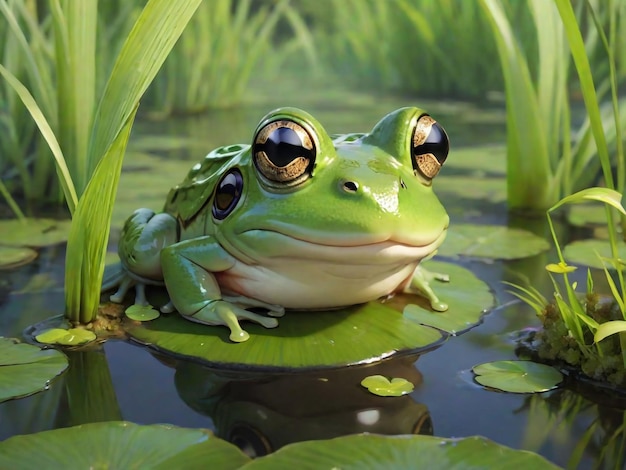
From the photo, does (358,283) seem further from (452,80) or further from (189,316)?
(452,80)

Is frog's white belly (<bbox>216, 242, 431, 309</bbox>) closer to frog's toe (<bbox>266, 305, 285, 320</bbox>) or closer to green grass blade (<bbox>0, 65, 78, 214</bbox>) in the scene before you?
frog's toe (<bbox>266, 305, 285, 320</bbox>)

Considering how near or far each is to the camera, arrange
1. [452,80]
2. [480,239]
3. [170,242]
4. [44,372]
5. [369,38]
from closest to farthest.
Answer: [44,372] → [170,242] → [480,239] → [452,80] → [369,38]

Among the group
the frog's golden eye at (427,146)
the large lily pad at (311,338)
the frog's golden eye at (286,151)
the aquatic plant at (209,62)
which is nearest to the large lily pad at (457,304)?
the large lily pad at (311,338)

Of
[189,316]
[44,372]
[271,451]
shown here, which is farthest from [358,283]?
[44,372]

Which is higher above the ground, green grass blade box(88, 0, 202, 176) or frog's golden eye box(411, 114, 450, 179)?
green grass blade box(88, 0, 202, 176)

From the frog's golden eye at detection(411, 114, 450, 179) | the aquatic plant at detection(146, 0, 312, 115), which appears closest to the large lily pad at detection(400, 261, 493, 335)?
the frog's golden eye at detection(411, 114, 450, 179)
